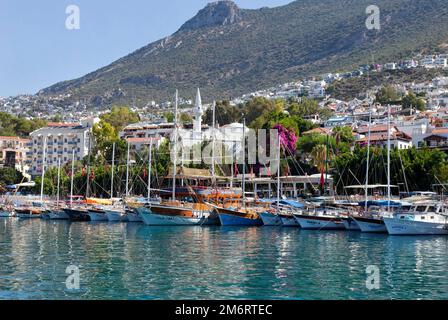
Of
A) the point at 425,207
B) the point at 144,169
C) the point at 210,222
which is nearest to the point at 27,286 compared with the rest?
the point at 425,207

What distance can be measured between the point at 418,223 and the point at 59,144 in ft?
335

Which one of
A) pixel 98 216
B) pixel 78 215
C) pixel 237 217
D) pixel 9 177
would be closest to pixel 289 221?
pixel 237 217

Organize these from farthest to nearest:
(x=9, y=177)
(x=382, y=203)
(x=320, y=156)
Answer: (x=9, y=177), (x=320, y=156), (x=382, y=203)

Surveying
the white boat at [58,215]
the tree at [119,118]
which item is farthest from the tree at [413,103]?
the white boat at [58,215]

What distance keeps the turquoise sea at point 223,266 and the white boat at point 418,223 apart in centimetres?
141

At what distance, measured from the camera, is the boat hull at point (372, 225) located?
44.2 m

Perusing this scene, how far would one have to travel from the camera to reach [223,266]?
26.3 m

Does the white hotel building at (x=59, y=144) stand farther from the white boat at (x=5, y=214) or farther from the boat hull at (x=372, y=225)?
the boat hull at (x=372, y=225)

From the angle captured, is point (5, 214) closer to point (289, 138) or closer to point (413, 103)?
point (289, 138)

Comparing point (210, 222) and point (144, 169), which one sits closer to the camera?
point (210, 222)

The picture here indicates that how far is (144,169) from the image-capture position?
3322 inches

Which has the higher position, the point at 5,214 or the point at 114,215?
Answer: the point at 114,215

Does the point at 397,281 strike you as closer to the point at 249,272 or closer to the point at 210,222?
the point at 249,272
